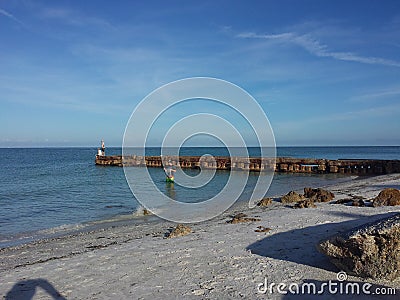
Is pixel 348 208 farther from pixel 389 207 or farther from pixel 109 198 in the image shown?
pixel 109 198

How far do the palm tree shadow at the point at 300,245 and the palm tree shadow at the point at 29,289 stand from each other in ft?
12.8

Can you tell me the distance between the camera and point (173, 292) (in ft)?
17.9

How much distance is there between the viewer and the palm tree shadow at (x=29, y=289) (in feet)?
19.3

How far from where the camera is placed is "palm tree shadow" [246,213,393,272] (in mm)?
6259

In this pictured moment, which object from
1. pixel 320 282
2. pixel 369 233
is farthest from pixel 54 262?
pixel 369 233

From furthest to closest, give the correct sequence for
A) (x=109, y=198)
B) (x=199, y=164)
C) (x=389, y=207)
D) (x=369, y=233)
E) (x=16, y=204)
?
(x=199, y=164)
(x=109, y=198)
(x=16, y=204)
(x=389, y=207)
(x=369, y=233)

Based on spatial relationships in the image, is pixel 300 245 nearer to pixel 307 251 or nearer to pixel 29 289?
pixel 307 251

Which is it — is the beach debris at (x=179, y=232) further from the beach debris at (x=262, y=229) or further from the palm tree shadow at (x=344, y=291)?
the palm tree shadow at (x=344, y=291)

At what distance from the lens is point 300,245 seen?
23.8 ft

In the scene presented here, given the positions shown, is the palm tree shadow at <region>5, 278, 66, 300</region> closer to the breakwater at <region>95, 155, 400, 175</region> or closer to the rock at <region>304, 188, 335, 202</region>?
the rock at <region>304, 188, 335, 202</region>

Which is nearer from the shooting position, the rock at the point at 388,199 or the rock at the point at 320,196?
the rock at the point at 388,199

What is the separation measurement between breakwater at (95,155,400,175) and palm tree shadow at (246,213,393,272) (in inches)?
1210

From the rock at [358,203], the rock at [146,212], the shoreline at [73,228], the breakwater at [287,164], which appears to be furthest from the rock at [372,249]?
the breakwater at [287,164]

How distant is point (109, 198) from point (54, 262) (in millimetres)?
13376
